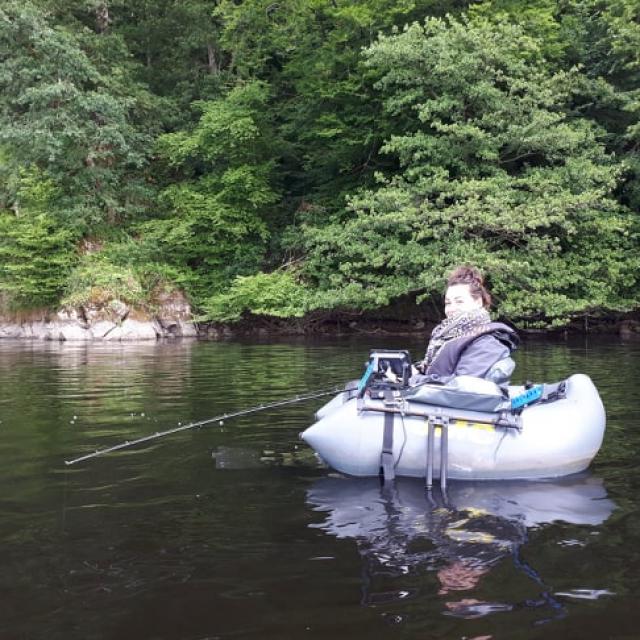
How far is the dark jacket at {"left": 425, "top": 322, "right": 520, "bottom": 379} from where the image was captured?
4.12m

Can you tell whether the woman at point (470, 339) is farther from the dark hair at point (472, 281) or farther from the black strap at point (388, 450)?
the black strap at point (388, 450)

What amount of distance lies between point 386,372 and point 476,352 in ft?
2.09

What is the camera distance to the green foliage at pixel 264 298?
17.1m

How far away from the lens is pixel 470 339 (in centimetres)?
419

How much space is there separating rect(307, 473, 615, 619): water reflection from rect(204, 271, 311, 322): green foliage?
13.0 m

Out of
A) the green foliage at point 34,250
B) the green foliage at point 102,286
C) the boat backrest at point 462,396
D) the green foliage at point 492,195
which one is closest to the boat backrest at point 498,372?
the boat backrest at point 462,396

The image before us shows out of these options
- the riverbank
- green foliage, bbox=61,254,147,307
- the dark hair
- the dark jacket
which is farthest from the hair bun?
green foliage, bbox=61,254,147,307

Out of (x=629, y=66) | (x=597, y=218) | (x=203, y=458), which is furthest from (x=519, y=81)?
(x=203, y=458)

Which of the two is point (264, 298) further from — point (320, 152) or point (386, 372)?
point (386, 372)

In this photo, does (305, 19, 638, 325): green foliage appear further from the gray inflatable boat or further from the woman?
the gray inflatable boat

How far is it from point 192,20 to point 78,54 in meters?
5.09

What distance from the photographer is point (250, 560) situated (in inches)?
108

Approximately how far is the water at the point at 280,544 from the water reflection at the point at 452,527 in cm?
1

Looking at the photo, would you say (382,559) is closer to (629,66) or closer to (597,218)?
(597,218)
